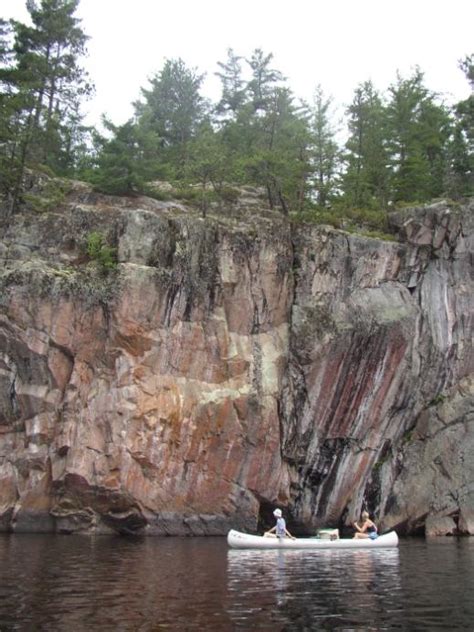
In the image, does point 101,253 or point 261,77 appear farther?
point 261,77

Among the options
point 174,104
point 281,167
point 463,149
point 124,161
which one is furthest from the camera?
point 174,104

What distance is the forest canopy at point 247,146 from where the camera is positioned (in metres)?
37.3

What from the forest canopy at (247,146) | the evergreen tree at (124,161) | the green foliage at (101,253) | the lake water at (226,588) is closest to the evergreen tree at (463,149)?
the forest canopy at (247,146)

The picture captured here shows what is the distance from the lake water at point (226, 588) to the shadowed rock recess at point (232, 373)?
204 inches

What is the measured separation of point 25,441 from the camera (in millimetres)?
29922

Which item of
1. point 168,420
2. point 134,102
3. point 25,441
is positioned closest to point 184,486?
point 168,420

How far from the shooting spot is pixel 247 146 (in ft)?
151

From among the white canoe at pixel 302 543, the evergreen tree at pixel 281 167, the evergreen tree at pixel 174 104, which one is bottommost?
the white canoe at pixel 302 543

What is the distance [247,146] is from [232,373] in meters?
20.6

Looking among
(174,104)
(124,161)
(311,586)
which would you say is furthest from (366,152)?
(311,586)

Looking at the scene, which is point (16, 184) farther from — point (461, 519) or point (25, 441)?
point (461, 519)

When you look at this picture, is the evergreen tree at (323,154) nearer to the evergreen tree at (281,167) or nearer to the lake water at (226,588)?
the evergreen tree at (281,167)

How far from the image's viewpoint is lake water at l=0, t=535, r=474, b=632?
12055 millimetres

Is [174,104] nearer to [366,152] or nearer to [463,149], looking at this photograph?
[366,152]
